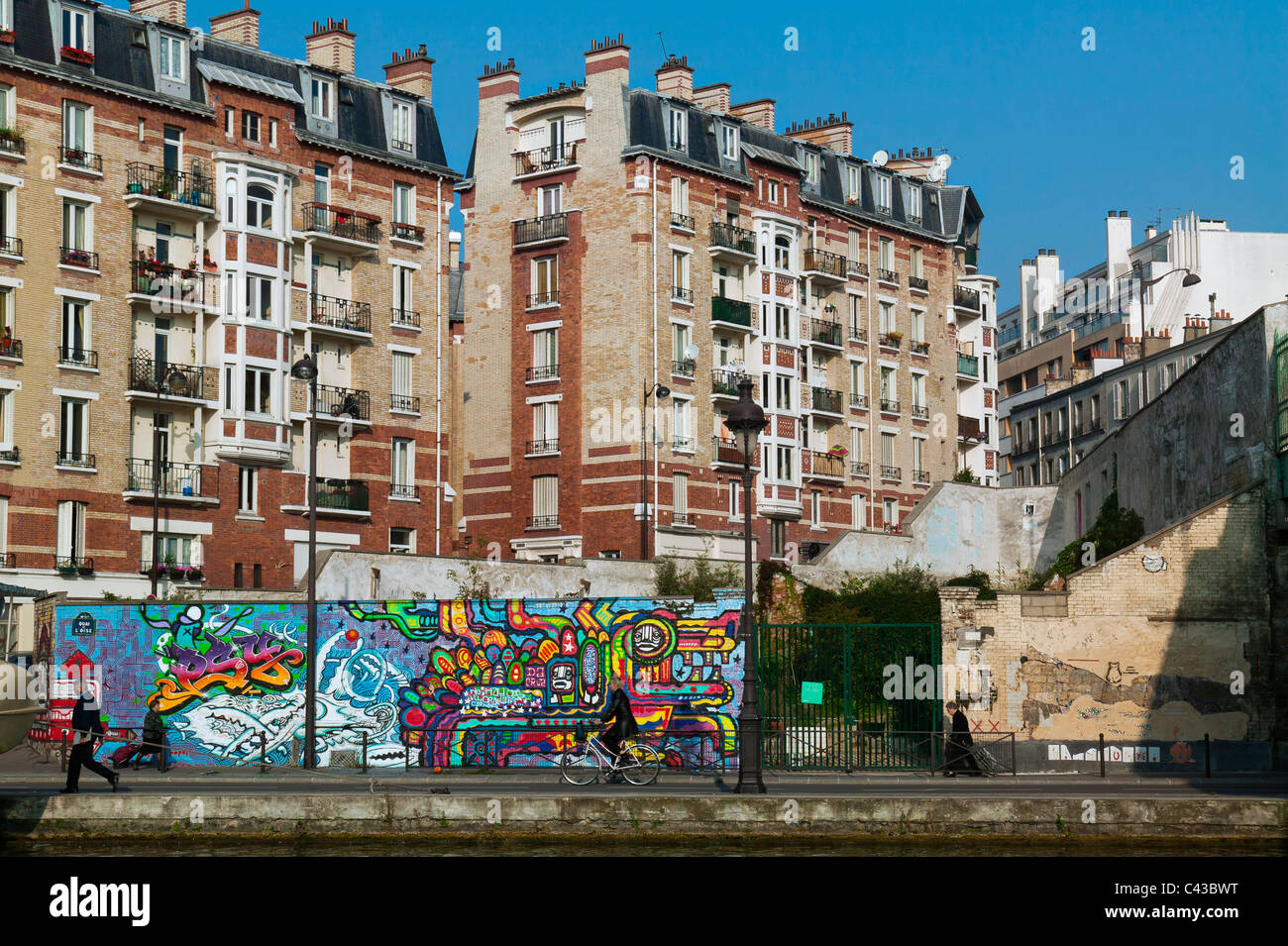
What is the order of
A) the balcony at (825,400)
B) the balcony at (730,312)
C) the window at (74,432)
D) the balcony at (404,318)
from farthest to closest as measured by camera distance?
the balcony at (825,400), the balcony at (730,312), the balcony at (404,318), the window at (74,432)

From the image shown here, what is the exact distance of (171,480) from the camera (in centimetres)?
5709

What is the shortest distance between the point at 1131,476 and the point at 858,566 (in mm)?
12377

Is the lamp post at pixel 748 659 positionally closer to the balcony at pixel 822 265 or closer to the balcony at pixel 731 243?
the balcony at pixel 731 243

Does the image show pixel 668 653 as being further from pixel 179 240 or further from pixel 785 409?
pixel 785 409

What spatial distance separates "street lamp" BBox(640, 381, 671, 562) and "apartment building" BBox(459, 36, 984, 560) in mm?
115

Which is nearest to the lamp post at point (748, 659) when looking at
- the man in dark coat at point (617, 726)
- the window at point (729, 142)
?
the man in dark coat at point (617, 726)

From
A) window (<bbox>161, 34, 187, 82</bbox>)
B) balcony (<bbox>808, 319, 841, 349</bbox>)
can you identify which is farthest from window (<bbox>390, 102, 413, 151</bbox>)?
balcony (<bbox>808, 319, 841, 349</bbox>)

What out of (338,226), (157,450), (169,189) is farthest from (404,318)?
(157,450)

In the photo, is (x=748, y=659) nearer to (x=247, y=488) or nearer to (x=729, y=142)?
(x=247, y=488)

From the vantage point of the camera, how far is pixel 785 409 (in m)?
71.9

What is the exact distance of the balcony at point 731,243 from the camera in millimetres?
69688

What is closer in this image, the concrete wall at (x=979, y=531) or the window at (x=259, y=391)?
the window at (x=259, y=391)

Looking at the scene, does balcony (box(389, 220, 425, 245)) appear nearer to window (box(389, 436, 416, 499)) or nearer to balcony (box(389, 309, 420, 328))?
balcony (box(389, 309, 420, 328))

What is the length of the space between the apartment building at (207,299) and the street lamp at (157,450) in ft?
0.37
